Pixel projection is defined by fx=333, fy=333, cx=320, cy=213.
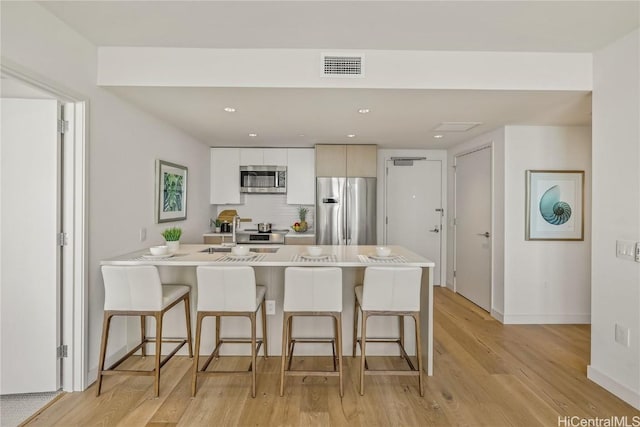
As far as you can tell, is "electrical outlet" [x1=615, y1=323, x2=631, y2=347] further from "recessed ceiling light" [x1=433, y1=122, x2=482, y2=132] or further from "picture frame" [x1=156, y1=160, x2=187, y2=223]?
"picture frame" [x1=156, y1=160, x2=187, y2=223]

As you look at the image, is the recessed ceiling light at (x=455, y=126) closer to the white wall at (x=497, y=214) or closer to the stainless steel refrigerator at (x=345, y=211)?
the white wall at (x=497, y=214)

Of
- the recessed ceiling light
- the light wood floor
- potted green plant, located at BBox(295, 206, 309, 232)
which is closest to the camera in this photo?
the light wood floor

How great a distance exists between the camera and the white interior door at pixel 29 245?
2.24 meters

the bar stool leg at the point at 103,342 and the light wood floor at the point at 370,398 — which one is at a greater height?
the bar stool leg at the point at 103,342

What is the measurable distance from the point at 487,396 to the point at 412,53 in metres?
A: 2.52

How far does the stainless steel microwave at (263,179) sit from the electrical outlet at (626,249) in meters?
3.89

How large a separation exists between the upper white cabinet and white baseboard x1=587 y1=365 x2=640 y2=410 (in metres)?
4.19

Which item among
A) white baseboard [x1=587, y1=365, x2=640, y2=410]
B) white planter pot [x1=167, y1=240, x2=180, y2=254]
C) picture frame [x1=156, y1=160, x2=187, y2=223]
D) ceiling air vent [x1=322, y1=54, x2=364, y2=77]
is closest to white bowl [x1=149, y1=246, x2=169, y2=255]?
white planter pot [x1=167, y1=240, x2=180, y2=254]

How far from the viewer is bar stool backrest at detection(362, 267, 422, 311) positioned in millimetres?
2279

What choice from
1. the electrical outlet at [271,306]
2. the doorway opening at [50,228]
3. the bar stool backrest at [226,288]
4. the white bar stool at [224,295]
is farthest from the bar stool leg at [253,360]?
the doorway opening at [50,228]

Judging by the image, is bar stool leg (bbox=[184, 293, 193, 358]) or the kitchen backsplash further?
the kitchen backsplash

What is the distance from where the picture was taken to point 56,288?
228cm

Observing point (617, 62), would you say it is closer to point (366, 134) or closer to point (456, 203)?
point (366, 134)

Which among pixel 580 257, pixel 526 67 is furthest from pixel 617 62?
pixel 580 257
